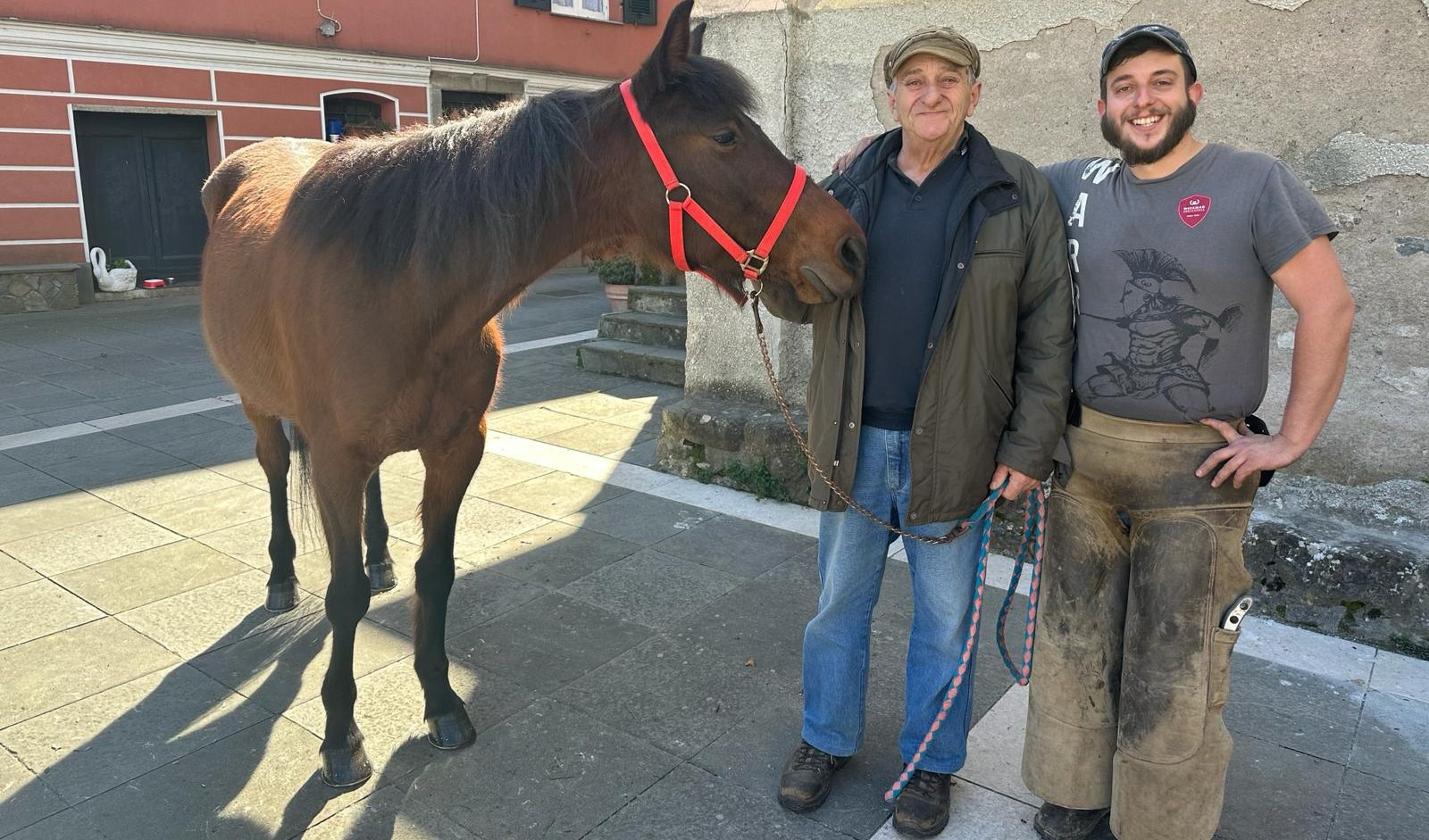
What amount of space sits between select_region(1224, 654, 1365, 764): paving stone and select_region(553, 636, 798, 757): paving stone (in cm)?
147

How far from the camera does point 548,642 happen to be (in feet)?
11.0

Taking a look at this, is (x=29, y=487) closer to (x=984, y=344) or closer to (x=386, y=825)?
(x=386, y=825)

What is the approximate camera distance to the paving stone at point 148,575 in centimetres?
359

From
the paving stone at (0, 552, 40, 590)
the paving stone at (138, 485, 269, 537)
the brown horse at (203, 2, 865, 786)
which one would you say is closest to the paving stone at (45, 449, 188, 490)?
the paving stone at (138, 485, 269, 537)

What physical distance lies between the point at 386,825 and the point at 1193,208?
8.23 feet

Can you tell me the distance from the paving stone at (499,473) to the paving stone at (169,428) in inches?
80.6

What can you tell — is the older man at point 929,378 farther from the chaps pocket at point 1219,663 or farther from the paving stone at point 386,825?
the paving stone at point 386,825

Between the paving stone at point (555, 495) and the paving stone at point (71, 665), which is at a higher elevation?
the paving stone at point (555, 495)

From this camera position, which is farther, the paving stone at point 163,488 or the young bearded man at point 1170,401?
the paving stone at point 163,488

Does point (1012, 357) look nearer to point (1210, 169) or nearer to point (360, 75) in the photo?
point (1210, 169)

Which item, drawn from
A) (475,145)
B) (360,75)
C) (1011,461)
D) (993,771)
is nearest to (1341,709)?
(993,771)

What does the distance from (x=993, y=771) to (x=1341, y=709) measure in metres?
1.24

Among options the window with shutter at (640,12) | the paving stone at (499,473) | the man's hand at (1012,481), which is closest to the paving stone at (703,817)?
the man's hand at (1012,481)

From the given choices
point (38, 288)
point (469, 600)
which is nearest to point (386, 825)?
point (469, 600)
